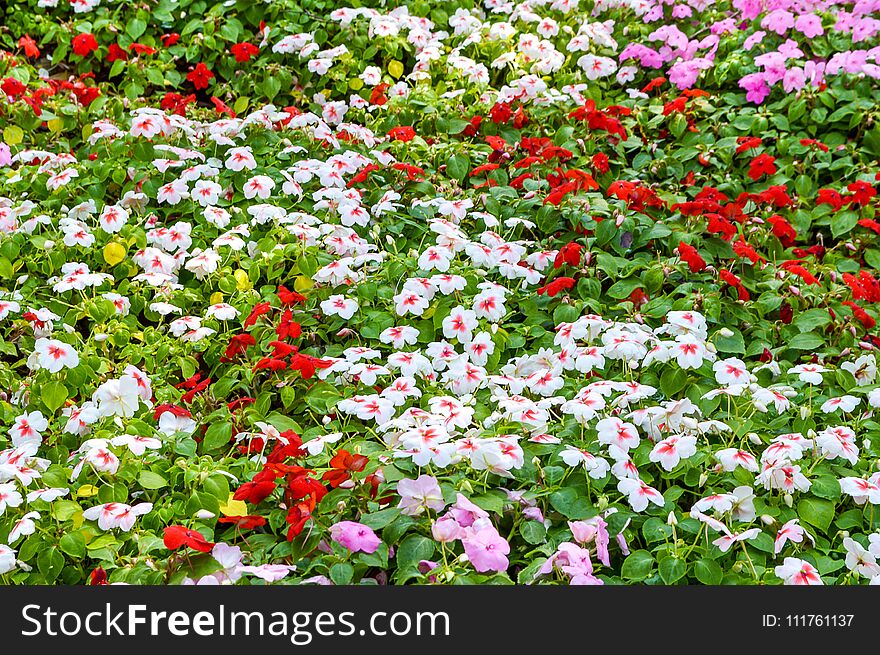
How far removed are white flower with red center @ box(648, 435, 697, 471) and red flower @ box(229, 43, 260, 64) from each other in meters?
3.03

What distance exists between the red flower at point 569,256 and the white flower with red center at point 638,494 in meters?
1.04

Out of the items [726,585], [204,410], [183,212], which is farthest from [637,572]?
[183,212]

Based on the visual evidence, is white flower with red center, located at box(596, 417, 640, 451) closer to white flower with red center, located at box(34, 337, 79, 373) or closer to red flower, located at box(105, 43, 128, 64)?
white flower with red center, located at box(34, 337, 79, 373)

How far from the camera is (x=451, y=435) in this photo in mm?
2242

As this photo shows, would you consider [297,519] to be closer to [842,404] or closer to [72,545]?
[72,545]

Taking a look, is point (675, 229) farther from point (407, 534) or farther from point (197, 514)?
point (197, 514)

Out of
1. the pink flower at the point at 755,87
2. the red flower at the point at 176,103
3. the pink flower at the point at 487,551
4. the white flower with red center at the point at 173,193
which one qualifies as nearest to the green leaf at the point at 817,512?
the pink flower at the point at 487,551

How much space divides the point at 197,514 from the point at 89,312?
109 centimetres

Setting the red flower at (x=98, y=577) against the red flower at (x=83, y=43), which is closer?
the red flower at (x=98, y=577)

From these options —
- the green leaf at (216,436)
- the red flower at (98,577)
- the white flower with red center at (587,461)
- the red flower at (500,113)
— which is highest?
the red flower at (500,113)

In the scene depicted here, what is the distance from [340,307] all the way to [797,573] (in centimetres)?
145

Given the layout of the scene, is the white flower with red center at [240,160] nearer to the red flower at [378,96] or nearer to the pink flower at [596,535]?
the red flower at [378,96]

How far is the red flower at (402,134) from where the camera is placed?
3793 millimetres

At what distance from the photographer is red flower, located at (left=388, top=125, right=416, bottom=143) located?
3793 millimetres
